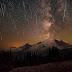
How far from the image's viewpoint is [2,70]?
157 feet

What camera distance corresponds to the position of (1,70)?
47844 millimetres

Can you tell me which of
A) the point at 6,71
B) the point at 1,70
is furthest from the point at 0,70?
the point at 6,71

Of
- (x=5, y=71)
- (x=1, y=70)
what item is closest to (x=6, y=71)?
(x=5, y=71)

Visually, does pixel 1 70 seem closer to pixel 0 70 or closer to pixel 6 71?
pixel 0 70

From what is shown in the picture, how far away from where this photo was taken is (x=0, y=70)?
155 ft

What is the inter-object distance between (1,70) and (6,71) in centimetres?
371

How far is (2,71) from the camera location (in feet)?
153

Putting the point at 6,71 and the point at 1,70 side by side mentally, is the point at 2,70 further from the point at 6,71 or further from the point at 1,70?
the point at 6,71

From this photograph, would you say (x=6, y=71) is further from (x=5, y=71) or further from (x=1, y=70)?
(x=1, y=70)

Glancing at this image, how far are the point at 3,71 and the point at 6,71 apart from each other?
6.28 ft

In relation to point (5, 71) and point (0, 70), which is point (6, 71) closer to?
point (5, 71)

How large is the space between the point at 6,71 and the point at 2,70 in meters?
3.42

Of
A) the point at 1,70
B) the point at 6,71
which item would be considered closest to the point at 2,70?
the point at 1,70

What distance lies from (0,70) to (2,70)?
104 cm
